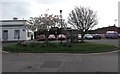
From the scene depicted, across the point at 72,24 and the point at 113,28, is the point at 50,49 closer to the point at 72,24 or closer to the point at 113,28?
the point at 72,24

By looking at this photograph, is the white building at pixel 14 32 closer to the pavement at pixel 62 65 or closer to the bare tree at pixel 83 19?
the bare tree at pixel 83 19

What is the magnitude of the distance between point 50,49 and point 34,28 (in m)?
4.81

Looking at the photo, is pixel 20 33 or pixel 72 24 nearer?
pixel 72 24

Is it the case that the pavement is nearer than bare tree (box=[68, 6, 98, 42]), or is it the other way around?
the pavement

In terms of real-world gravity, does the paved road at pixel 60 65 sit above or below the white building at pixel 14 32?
below

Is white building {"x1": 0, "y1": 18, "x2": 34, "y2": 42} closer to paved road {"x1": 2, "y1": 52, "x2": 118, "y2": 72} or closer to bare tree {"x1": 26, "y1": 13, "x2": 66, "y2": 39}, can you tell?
bare tree {"x1": 26, "y1": 13, "x2": 66, "y2": 39}

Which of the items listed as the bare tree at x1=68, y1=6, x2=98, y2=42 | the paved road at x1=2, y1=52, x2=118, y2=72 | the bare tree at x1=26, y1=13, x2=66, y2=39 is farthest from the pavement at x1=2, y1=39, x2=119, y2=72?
the bare tree at x1=68, y1=6, x2=98, y2=42

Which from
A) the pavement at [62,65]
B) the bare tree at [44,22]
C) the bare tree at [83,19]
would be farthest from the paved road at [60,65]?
the bare tree at [83,19]

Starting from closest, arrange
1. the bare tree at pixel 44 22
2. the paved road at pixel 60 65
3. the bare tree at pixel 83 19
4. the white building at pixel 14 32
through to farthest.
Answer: the paved road at pixel 60 65
the bare tree at pixel 44 22
the bare tree at pixel 83 19
the white building at pixel 14 32

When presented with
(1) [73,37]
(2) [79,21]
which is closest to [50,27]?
(1) [73,37]

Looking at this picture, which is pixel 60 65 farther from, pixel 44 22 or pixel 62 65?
pixel 44 22

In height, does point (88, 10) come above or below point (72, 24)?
above

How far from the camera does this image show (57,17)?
17.5 meters

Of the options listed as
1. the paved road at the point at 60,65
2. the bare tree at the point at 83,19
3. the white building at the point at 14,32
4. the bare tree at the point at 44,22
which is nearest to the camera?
the paved road at the point at 60,65
